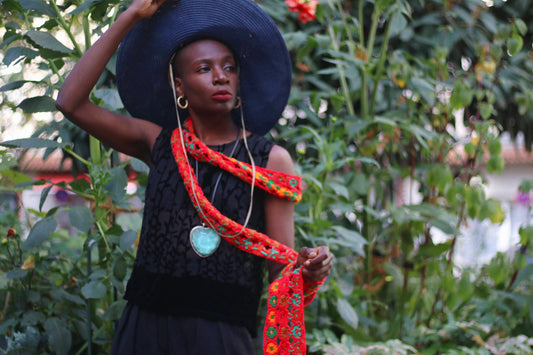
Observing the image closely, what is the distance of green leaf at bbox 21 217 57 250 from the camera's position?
1.76m

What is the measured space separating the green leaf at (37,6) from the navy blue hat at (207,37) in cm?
39

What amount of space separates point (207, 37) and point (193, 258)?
557 millimetres

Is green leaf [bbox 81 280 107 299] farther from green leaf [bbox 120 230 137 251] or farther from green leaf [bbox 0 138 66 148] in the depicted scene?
green leaf [bbox 0 138 66 148]

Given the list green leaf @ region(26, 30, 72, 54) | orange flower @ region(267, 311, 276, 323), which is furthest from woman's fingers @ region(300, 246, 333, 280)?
green leaf @ region(26, 30, 72, 54)

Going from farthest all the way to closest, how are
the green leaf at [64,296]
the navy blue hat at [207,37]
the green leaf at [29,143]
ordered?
the green leaf at [64,296]
the green leaf at [29,143]
the navy blue hat at [207,37]

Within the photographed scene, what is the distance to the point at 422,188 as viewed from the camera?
3.14 meters

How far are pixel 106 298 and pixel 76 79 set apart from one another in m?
0.97

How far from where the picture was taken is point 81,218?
1.77m

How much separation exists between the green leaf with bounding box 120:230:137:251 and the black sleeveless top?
27 centimetres

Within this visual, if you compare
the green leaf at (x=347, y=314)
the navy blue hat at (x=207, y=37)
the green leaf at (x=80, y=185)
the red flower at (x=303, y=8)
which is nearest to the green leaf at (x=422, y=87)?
the red flower at (x=303, y=8)

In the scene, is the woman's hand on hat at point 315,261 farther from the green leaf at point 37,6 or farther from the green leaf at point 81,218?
the green leaf at point 37,6

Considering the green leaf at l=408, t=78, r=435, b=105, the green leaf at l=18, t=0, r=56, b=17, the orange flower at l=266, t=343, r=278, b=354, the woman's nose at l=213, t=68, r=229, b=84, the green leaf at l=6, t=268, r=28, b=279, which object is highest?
the green leaf at l=408, t=78, r=435, b=105

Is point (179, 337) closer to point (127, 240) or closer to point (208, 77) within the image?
point (127, 240)

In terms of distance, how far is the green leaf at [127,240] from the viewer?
1731mm
